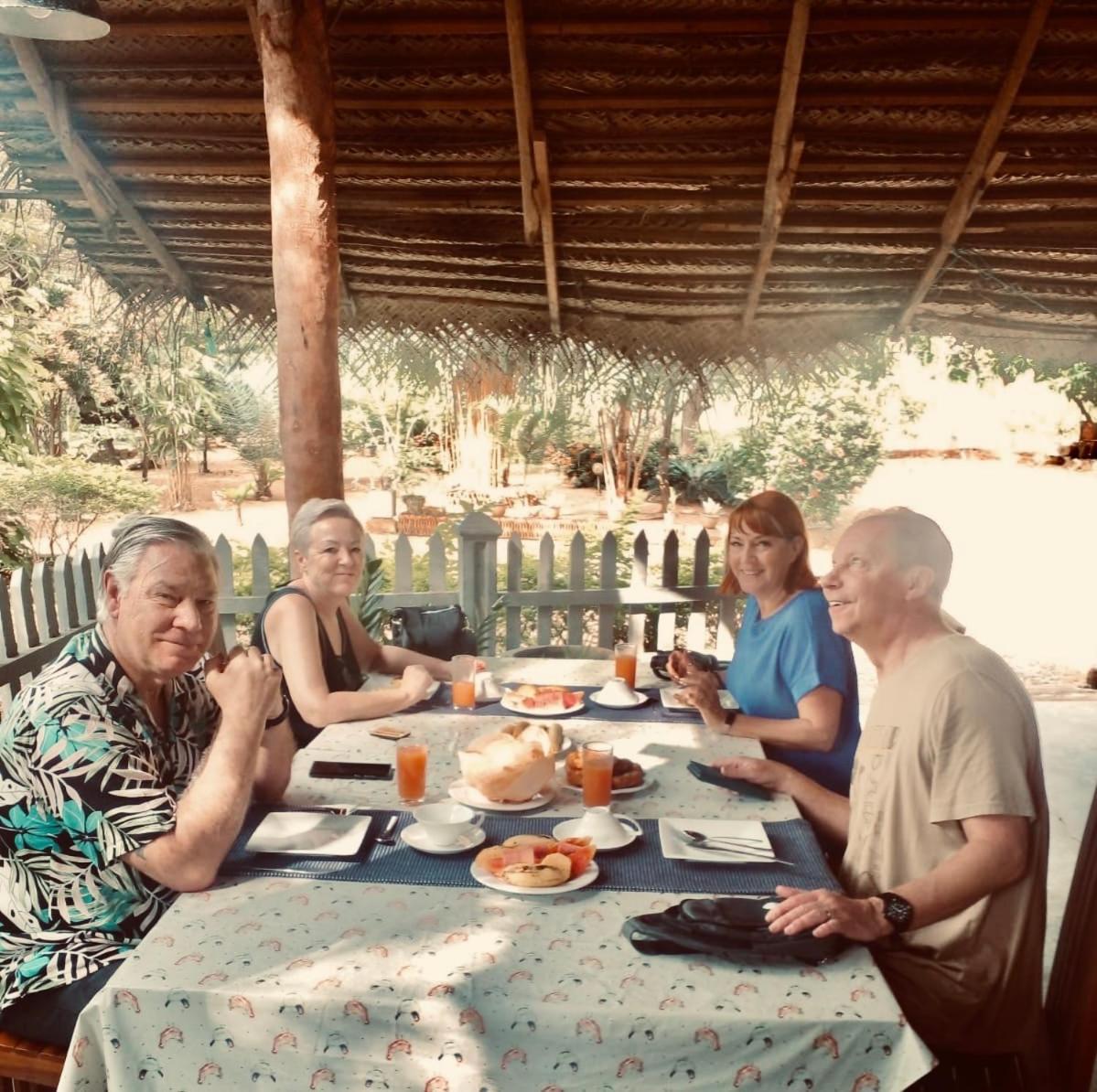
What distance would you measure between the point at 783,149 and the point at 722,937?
12.4 ft

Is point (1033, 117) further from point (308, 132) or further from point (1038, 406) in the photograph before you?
point (1038, 406)

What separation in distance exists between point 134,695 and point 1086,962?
1.85m

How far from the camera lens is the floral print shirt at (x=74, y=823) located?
167cm

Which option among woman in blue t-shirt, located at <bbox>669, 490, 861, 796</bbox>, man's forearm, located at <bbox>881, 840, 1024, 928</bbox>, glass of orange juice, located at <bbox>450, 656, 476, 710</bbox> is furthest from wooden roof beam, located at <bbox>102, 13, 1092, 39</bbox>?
man's forearm, located at <bbox>881, 840, 1024, 928</bbox>

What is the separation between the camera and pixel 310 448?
3717mm

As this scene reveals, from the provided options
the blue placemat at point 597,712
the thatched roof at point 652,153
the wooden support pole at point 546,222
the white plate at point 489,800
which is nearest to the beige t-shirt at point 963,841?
the white plate at point 489,800

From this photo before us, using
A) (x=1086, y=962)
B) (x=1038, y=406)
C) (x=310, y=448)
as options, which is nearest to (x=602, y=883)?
(x=1086, y=962)

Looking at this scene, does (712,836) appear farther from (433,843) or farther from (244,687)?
(244,687)

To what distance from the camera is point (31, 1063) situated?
1.70 m

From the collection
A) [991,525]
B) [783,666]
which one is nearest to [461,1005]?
[783,666]

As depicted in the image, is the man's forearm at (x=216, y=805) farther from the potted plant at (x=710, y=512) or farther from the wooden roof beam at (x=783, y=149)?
the potted plant at (x=710, y=512)

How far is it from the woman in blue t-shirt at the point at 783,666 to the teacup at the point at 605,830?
832 mm

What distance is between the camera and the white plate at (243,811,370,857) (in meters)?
1.83

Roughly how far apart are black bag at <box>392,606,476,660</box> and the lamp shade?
6.91ft
